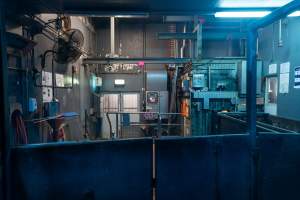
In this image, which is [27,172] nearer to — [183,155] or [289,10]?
[183,155]

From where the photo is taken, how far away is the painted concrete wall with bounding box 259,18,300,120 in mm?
5308

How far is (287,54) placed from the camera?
18.7 feet

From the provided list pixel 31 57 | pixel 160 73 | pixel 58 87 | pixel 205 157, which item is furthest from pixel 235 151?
pixel 160 73

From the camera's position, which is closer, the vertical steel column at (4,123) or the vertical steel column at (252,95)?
the vertical steel column at (4,123)

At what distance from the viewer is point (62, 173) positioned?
1848 millimetres

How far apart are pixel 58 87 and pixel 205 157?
3592 millimetres

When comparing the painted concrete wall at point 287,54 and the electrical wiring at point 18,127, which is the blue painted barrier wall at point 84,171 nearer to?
the electrical wiring at point 18,127

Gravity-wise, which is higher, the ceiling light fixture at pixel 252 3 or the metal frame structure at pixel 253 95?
the ceiling light fixture at pixel 252 3

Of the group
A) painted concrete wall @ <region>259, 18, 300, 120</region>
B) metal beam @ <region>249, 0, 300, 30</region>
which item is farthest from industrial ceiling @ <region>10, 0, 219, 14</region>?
painted concrete wall @ <region>259, 18, 300, 120</region>

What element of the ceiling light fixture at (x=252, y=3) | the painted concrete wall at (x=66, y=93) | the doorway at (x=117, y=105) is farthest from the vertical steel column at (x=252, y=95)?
the doorway at (x=117, y=105)

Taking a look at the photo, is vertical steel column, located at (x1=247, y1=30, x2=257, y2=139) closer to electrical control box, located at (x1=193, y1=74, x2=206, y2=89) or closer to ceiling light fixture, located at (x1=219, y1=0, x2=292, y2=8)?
ceiling light fixture, located at (x1=219, y1=0, x2=292, y2=8)

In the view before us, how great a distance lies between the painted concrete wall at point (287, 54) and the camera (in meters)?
5.31

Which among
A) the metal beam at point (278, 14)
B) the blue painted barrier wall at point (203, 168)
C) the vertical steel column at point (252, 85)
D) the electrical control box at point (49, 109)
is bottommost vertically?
the blue painted barrier wall at point (203, 168)

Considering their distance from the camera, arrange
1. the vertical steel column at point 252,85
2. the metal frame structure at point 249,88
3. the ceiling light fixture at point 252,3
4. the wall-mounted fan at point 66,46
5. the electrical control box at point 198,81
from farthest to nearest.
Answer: the electrical control box at point 198,81 < the wall-mounted fan at point 66,46 < the ceiling light fixture at point 252,3 < the vertical steel column at point 252,85 < the metal frame structure at point 249,88
